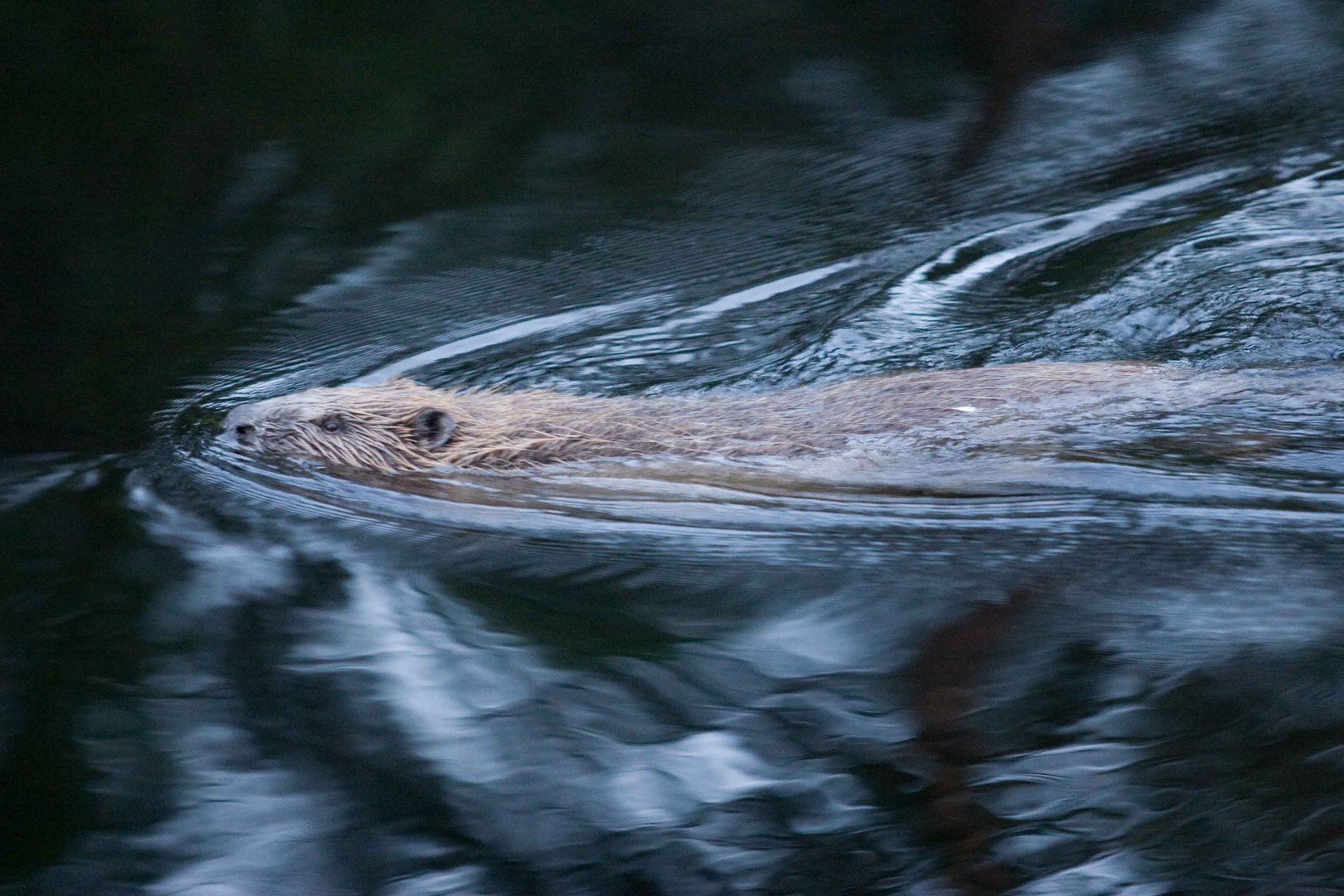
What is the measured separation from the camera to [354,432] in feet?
16.1

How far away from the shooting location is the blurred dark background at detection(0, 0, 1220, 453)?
623 cm

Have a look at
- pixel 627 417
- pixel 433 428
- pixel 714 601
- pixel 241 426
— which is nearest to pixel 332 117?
pixel 241 426

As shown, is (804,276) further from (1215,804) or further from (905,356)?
(1215,804)

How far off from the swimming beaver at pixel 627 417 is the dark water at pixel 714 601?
127 mm

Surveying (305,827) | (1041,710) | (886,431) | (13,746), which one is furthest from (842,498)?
(13,746)

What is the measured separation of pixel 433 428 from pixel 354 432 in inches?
11.7

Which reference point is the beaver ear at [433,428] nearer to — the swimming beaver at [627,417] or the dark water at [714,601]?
the swimming beaver at [627,417]

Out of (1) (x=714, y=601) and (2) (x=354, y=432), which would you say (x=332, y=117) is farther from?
(1) (x=714, y=601)

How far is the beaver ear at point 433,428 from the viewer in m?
4.83

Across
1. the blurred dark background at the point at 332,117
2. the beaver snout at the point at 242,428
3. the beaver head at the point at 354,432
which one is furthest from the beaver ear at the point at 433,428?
the blurred dark background at the point at 332,117

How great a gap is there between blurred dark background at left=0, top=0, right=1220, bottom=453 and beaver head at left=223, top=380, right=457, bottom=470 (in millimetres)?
669

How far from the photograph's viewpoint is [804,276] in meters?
6.52

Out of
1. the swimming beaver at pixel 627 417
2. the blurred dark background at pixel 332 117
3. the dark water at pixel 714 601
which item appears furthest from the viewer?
the blurred dark background at pixel 332 117

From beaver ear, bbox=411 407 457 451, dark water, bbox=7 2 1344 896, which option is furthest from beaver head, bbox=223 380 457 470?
dark water, bbox=7 2 1344 896
